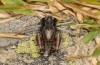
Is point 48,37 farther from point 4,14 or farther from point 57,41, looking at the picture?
point 4,14

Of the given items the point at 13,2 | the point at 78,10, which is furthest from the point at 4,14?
the point at 78,10

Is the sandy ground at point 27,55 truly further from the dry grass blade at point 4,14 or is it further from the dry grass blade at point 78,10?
the dry grass blade at point 78,10

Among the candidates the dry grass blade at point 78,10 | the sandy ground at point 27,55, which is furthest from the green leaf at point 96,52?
the dry grass blade at point 78,10

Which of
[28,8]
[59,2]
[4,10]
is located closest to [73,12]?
[59,2]

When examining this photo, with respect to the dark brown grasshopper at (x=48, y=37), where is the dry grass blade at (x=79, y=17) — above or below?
above

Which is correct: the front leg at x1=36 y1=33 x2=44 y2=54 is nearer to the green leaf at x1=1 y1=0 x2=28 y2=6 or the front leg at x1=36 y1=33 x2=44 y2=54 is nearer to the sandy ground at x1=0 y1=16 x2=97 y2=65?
the sandy ground at x1=0 y1=16 x2=97 y2=65

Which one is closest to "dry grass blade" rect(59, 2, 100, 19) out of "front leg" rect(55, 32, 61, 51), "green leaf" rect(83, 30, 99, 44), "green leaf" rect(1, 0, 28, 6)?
"green leaf" rect(83, 30, 99, 44)

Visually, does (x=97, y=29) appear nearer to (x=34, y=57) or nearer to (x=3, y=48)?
(x=34, y=57)
